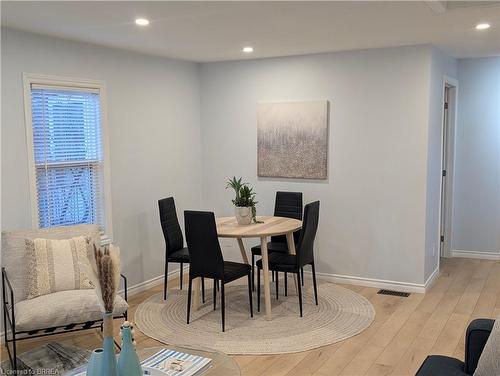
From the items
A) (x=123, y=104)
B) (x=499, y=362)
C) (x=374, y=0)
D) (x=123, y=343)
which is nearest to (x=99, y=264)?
(x=123, y=343)

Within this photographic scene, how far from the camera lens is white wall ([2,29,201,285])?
3.74 metres

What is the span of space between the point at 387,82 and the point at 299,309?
227 centimetres

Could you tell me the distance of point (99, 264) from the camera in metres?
2.01

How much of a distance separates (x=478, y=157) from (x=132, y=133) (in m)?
3.91

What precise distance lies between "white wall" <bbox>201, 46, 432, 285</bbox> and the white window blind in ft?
5.62

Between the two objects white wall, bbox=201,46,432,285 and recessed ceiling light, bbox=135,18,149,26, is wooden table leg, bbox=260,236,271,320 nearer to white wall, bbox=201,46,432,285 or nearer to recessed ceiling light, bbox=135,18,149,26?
white wall, bbox=201,46,432,285

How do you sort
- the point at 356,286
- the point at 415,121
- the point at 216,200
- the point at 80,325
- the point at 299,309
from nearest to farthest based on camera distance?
the point at 80,325, the point at 299,309, the point at 415,121, the point at 356,286, the point at 216,200

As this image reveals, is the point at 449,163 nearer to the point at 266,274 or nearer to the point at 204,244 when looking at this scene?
the point at 266,274

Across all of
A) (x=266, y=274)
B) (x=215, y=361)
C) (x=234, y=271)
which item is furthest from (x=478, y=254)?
(x=215, y=361)

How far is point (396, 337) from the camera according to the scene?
12.3ft

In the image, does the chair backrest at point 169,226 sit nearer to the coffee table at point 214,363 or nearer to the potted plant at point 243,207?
the potted plant at point 243,207

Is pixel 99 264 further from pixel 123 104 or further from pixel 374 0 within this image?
pixel 123 104

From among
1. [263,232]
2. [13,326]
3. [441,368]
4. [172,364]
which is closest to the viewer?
[441,368]

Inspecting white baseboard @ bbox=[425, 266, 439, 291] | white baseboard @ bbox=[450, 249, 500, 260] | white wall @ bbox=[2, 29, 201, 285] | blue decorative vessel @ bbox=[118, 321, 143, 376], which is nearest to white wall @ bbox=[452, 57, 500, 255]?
white baseboard @ bbox=[450, 249, 500, 260]
